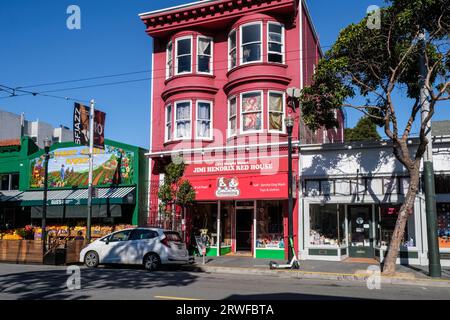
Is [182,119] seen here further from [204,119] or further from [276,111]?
[276,111]

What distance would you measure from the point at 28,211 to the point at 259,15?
691 inches

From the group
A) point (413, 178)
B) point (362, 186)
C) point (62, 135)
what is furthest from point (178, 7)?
point (62, 135)

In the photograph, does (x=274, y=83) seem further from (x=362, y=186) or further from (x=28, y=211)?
(x=28, y=211)

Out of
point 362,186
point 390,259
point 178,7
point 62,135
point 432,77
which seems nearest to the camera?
point 390,259

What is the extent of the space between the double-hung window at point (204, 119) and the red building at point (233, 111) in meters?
0.05

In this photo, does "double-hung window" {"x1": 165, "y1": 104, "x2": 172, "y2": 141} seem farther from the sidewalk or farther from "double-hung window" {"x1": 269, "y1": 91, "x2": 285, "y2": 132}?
the sidewalk

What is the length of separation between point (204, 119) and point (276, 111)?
368cm

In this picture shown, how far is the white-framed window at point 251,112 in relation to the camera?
67.7 ft

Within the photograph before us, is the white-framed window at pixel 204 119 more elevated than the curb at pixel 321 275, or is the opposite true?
the white-framed window at pixel 204 119

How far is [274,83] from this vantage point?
67.7 feet

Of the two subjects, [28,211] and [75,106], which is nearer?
[75,106]

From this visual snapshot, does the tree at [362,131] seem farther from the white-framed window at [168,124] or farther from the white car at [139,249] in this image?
the white car at [139,249]

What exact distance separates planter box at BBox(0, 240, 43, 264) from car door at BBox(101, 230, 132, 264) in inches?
143

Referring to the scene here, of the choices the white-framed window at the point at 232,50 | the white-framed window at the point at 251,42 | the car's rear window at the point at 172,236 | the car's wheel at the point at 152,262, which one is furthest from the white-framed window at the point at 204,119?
the car's wheel at the point at 152,262
